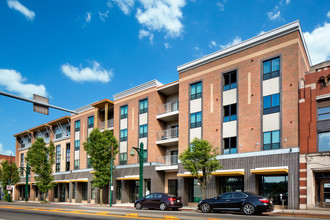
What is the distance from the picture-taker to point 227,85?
1158 inches

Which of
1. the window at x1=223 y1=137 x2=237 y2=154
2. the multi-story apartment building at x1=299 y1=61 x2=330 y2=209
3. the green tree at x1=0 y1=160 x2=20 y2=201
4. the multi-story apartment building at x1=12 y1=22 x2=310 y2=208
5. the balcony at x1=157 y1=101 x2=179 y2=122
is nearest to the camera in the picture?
the multi-story apartment building at x1=299 y1=61 x2=330 y2=209

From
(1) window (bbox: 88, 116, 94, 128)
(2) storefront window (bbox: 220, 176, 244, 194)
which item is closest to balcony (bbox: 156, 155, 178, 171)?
(2) storefront window (bbox: 220, 176, 244, 194)

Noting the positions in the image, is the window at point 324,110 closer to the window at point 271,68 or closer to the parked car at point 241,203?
the window at point 271,68

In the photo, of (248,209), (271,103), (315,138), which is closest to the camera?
(248,209)

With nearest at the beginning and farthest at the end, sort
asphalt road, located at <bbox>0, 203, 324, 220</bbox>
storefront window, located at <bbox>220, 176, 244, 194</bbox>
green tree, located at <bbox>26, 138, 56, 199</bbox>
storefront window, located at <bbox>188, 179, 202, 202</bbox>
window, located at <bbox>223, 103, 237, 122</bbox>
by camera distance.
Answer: asphalt road, located at <bbox>0, 203, 324, 220</bbox>, storefront window, located at <bbox>220, 176, 244, 194</bbox>, window, located at <bbox>223, 103, 237, 122</bbox>, storefront window, located at <bbox>188, 179, 202, 202</bbox>, green tree, located at <bbox>26, 138, 56, 199</bbox>

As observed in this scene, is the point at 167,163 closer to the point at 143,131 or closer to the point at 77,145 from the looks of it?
the point at 143,131

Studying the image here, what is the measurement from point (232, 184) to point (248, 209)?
9.13m

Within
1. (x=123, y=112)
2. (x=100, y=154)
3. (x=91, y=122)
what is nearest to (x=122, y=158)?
(x=100, y=154)

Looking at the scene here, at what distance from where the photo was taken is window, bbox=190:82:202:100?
31719 millimetres

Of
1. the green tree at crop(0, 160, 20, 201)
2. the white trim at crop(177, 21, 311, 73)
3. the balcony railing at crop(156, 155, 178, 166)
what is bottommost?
the green tree at crop(0, 160, 20, 201)

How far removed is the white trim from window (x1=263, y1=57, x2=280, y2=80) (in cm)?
196

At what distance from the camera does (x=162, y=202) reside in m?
23.5

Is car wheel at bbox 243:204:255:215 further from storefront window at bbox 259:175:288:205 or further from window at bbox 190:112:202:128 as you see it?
window at bbox 190:112:202:128

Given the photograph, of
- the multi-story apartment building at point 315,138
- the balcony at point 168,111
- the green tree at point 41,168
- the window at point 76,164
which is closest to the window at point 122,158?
the balcony at point 168,111
